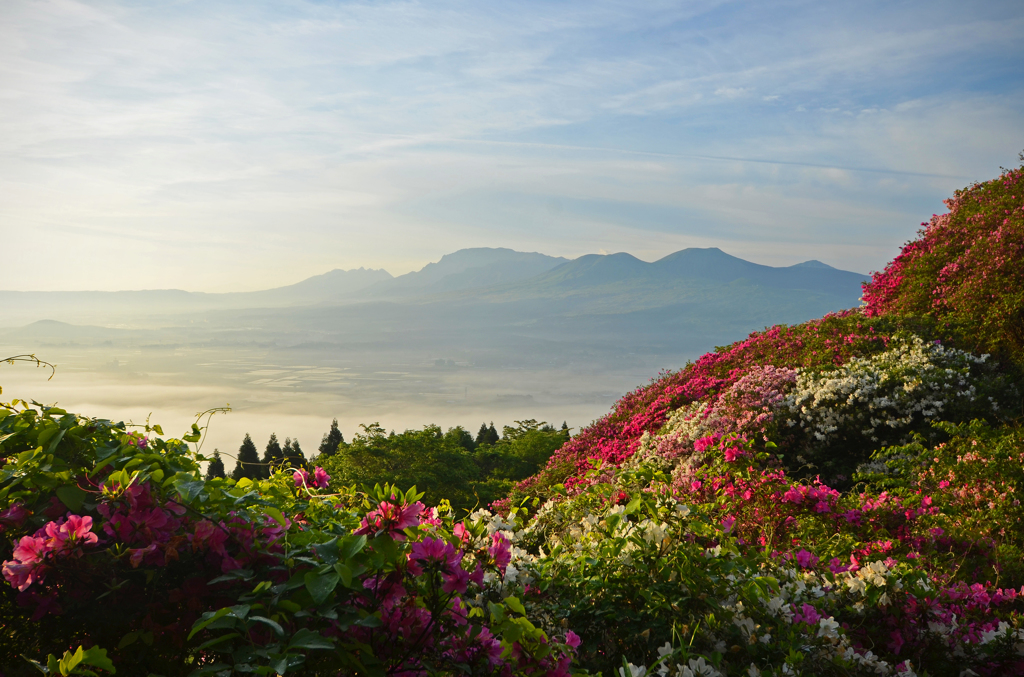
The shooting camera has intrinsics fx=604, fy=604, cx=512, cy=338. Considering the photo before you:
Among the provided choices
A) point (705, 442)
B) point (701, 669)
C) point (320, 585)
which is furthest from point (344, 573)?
point (705, 442)

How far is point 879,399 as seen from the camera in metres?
7.55

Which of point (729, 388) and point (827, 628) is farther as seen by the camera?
point (729, 388)

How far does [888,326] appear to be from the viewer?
9.35 m

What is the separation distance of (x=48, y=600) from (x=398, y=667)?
113 centimetres

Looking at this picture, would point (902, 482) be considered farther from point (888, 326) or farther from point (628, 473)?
point (628, 473)

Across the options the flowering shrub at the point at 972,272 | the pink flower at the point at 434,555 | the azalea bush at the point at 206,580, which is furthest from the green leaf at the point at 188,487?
the flowering shrub at the point at 972,272

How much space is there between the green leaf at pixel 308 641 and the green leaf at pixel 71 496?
953 millimetres

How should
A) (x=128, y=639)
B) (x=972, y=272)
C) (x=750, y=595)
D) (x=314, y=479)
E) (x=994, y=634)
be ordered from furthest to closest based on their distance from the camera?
(x=972, y=272), (x=994, y=634), (x=314, y=479), (x=750, y=595), (x=128, y=639)

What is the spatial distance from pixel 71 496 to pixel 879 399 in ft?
26.9

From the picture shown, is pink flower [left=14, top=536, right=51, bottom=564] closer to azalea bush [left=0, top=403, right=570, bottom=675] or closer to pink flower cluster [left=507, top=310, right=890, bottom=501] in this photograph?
azalea bush [left=0, top=403, right=570, bottom=675]

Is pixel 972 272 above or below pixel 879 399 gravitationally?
above

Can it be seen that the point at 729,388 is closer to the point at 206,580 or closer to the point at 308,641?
the point at 206,580

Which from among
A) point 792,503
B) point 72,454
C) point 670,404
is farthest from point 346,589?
point 670,404

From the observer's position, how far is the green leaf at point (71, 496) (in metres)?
2.00
